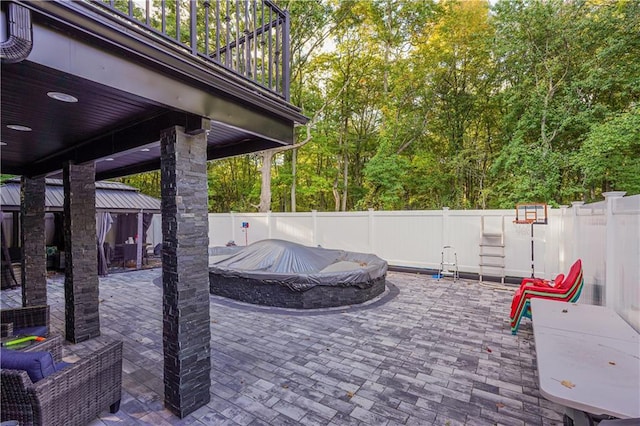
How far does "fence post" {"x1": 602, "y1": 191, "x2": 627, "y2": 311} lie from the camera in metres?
2.96

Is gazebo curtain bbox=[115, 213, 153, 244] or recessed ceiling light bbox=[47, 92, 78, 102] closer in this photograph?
recessed ceiling light bbox=[47, 92, 78, 102]

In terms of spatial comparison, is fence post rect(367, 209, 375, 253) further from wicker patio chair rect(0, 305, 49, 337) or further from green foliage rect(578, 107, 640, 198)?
wicker patio chair rect(0, 305, 49, 337)

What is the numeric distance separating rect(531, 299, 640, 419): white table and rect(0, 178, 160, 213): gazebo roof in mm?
9916

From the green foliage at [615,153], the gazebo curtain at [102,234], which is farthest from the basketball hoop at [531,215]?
the gazebo curtain at [102,234]

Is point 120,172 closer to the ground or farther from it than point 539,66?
closer to the ground

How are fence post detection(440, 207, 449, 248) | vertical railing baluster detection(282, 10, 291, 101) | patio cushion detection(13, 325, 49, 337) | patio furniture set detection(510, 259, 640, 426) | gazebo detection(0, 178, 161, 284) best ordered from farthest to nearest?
gazebo detection(0, 178, 161, 284) → fence post detection(440, 207, 449, 248) → patio cushion detection(13, 325, 49, 337) → vertical railing baluster detection(282, 10, 291, 101) → patio furniture set detection(510, 259, 640, 426)

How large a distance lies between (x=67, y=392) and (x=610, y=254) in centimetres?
496

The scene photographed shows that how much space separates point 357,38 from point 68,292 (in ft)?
43.8

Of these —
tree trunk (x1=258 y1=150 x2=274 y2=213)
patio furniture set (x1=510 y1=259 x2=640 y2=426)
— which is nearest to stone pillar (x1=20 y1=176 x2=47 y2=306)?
Answer: patio furniture set (x1=510 y1=259 x2=640 y2=426)

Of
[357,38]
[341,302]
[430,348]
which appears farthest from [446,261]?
[357,38]

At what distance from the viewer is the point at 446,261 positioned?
7379 mm

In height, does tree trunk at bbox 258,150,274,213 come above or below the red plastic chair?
above

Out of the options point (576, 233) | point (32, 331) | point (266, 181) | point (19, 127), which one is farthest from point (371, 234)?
point (19, 127)

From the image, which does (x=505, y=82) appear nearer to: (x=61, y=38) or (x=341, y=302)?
(x=341, y=302)
